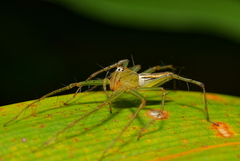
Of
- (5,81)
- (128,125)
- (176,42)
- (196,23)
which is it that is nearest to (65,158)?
(128,125)

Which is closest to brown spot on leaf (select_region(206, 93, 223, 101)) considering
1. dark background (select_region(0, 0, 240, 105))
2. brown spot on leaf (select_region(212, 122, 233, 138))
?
dark background (select_region(0, 0, 240, 105))

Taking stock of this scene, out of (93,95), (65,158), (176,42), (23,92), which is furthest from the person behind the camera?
(176,42)

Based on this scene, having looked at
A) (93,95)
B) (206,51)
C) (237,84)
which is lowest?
(237,84)

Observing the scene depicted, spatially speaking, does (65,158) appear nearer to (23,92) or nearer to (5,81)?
(23,92)

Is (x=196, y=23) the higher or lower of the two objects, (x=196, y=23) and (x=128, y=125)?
the higher

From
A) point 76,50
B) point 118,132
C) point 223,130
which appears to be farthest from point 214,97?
point 76,50

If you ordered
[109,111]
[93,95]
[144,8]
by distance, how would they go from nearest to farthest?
[109,111], [93,95], [144,8]

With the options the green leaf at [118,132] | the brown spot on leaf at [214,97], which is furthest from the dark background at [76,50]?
the green leaf at [118,132]

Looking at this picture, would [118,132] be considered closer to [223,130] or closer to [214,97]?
[223,130]
